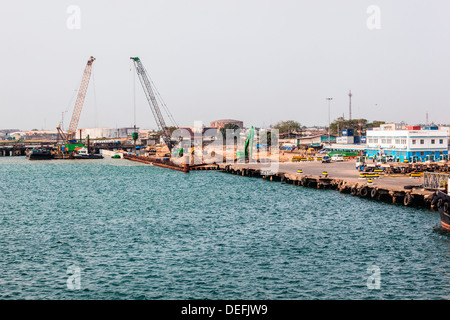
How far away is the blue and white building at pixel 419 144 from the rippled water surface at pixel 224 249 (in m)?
41.0

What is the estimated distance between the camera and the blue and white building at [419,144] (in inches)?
4050

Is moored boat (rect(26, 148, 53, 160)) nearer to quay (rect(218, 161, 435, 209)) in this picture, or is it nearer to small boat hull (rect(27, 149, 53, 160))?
small boat hull (rect(27, 149, 53, 160))

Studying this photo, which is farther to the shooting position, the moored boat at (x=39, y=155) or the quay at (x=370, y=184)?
the moored boat at (x=39, y=155)

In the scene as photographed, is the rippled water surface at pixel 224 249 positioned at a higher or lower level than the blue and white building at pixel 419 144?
lower

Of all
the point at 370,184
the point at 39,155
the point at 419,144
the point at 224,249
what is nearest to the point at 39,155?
the point at 39,155

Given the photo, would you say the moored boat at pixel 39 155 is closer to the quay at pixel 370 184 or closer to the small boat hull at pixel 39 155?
the small boat hull at pixel 39 155

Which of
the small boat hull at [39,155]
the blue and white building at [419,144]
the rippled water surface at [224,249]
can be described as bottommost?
the rippled water surface at [224,249]

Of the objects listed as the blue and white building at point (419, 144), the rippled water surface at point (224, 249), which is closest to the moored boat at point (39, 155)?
the rippled water surface at point (224, 249)

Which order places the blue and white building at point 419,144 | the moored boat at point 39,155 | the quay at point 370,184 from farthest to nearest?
the moored boat at point 39,155 → the blue and white building at point 419,144 → the quay at point 370,184

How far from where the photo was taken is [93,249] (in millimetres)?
39750

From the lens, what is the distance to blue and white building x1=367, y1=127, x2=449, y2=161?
102875 mm

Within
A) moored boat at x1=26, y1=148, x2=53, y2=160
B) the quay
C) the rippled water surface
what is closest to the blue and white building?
the quay
